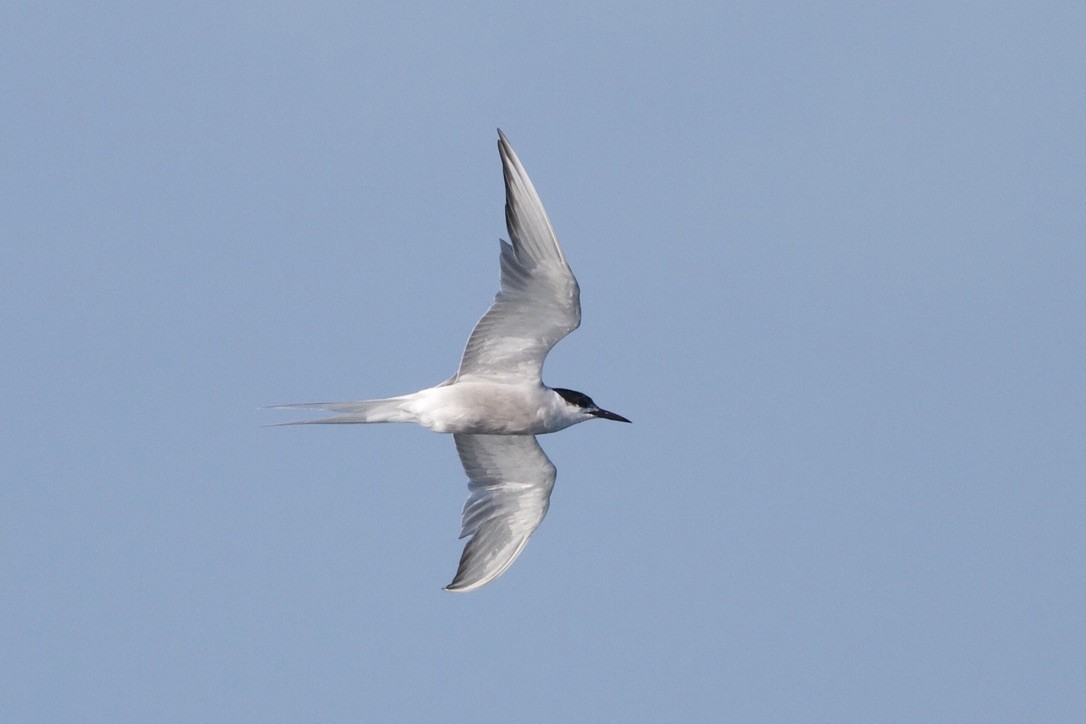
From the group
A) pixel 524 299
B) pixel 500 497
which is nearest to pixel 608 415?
pixel 500 497

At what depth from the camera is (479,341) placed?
37.7 ft

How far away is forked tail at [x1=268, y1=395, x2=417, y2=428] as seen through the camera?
11109 mm

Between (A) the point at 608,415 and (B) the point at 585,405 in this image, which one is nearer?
(B) the point at 585,405

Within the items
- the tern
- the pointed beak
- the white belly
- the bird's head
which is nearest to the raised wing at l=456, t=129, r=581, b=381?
the tern

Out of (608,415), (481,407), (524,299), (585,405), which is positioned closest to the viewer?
(524,299)

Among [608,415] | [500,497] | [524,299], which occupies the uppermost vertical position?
[524,299]

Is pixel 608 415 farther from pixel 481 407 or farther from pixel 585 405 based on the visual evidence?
pixel 481 407

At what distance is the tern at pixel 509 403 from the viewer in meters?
10.8

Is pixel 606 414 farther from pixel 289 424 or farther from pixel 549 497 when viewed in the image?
pixel 289 424

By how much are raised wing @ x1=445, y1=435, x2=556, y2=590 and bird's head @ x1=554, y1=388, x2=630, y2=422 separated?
1.47 feet

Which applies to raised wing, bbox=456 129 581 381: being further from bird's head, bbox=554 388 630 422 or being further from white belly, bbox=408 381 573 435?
bird's head, bbox=554 388 630 422

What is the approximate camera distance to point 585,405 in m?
12.2

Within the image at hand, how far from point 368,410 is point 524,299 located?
1.41 meters

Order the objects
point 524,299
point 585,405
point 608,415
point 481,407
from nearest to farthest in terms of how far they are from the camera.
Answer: point 524,299, point 481,407, point 585,405, point 608,415
